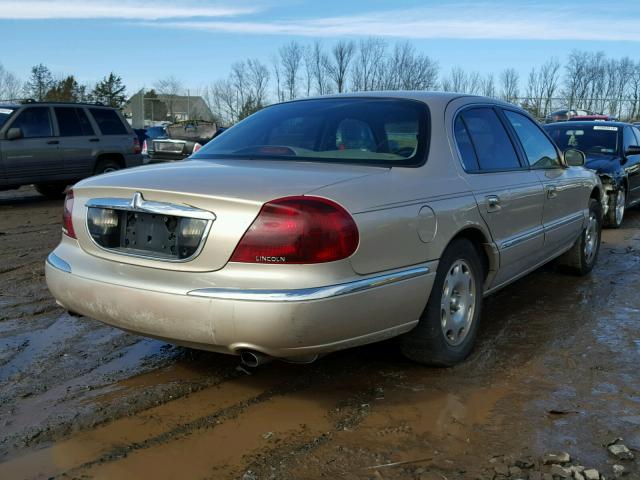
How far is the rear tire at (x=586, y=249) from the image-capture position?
585cm

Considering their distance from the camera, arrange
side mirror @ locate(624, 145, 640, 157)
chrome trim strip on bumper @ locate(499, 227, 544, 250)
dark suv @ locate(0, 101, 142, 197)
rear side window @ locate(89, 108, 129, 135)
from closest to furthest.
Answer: chrome trim strip on bumper @ locate(499, 227, 544, 250) → side mirror @ locate(624, 145, 640, 157) → dark suv @ locate(0, 101, 142, 197) → rear side window @ locate(89, 108, 129, 135)

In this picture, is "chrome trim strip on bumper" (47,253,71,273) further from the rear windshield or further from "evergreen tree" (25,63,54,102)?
"evergreen tree" (25,63,54,102)

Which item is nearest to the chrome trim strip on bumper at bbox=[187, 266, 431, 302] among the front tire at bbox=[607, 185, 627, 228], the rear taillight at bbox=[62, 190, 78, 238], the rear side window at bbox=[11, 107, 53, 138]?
the rear taillight at bbox=[62, 190, 78, 238]

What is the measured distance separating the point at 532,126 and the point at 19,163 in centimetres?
857

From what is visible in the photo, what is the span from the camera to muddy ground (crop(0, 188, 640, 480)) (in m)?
2.62

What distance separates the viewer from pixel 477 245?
3805mm

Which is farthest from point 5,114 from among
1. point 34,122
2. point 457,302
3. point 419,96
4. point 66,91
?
point 66,91

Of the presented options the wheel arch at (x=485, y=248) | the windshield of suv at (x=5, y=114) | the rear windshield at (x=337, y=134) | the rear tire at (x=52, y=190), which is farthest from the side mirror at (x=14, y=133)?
the wheel arch at (x=485, y=248)

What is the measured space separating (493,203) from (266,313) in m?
1.80

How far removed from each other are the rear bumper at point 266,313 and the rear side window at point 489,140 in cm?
124

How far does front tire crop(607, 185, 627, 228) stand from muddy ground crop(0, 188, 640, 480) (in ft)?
15.7

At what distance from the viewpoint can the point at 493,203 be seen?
383 cm

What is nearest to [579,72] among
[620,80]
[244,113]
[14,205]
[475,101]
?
[620,80]

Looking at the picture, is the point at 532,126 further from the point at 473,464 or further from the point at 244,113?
the point at 244,113
